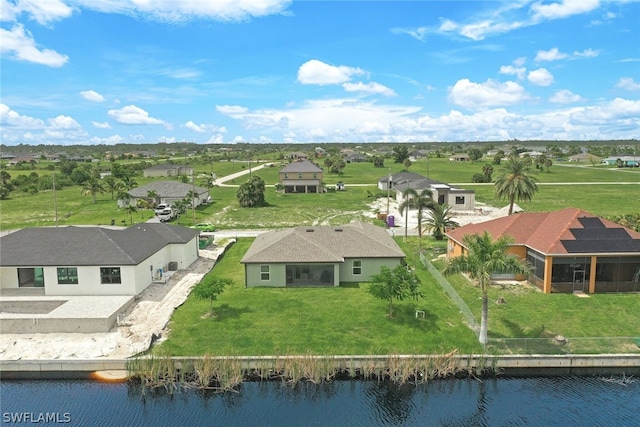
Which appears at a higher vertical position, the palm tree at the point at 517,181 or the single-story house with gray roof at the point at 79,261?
the palm tree at the point at 517,181

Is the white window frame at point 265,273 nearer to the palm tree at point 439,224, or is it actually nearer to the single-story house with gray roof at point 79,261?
the single-story house with gray roof at point 79,261

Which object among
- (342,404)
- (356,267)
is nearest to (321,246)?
(356,267)

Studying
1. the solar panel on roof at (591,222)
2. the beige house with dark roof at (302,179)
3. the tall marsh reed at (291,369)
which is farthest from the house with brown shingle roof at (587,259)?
the beige house with dark roof at (302,179)

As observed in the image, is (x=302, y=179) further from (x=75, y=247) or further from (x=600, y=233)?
(x=600, y=233)

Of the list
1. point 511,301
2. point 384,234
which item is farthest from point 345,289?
point 511,301

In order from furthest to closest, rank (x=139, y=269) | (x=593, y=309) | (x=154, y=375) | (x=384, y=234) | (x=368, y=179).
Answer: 1. (x=368, y=179)
2. (x=384, y=234)
3. (x=139, y=269)
4. (x=593, y=309)
5. (x=154, y=375)

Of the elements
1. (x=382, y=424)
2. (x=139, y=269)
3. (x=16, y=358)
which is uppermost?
(x=139, y=269)

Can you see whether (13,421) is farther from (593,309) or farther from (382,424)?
(593,309)

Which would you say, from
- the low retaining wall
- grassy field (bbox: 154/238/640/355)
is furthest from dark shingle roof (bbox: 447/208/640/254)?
the low retaining wall
